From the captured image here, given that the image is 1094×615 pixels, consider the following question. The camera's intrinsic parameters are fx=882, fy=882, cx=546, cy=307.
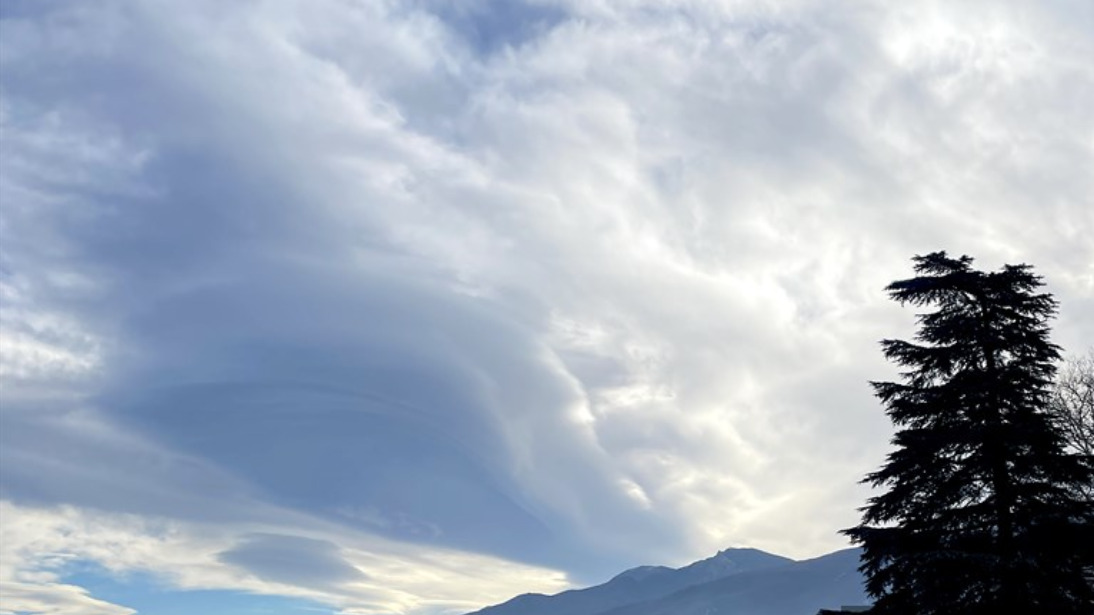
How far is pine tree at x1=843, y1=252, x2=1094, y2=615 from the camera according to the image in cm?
2316

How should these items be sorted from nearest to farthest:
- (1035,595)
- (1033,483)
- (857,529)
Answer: (1035,595) < (1033,483) < (857,529)

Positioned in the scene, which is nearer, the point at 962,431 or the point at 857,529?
the point at 962,431

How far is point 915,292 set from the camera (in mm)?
27578

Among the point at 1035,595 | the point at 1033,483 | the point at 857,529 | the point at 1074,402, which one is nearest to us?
the point at 1035,595

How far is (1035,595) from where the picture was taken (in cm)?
2277

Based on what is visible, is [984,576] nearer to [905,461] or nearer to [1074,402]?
[905,461]

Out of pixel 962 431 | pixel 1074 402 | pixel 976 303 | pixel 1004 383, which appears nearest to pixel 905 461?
pixel 962 431

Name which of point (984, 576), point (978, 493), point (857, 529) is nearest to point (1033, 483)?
point (978, 493)

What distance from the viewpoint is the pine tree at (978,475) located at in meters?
23.2

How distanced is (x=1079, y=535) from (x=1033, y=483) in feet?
5.71

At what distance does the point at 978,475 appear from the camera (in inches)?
978

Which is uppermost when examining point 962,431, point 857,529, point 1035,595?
point 962,431

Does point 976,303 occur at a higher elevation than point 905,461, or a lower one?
higher

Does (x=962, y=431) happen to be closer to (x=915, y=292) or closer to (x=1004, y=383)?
(x=1004, y=383)
